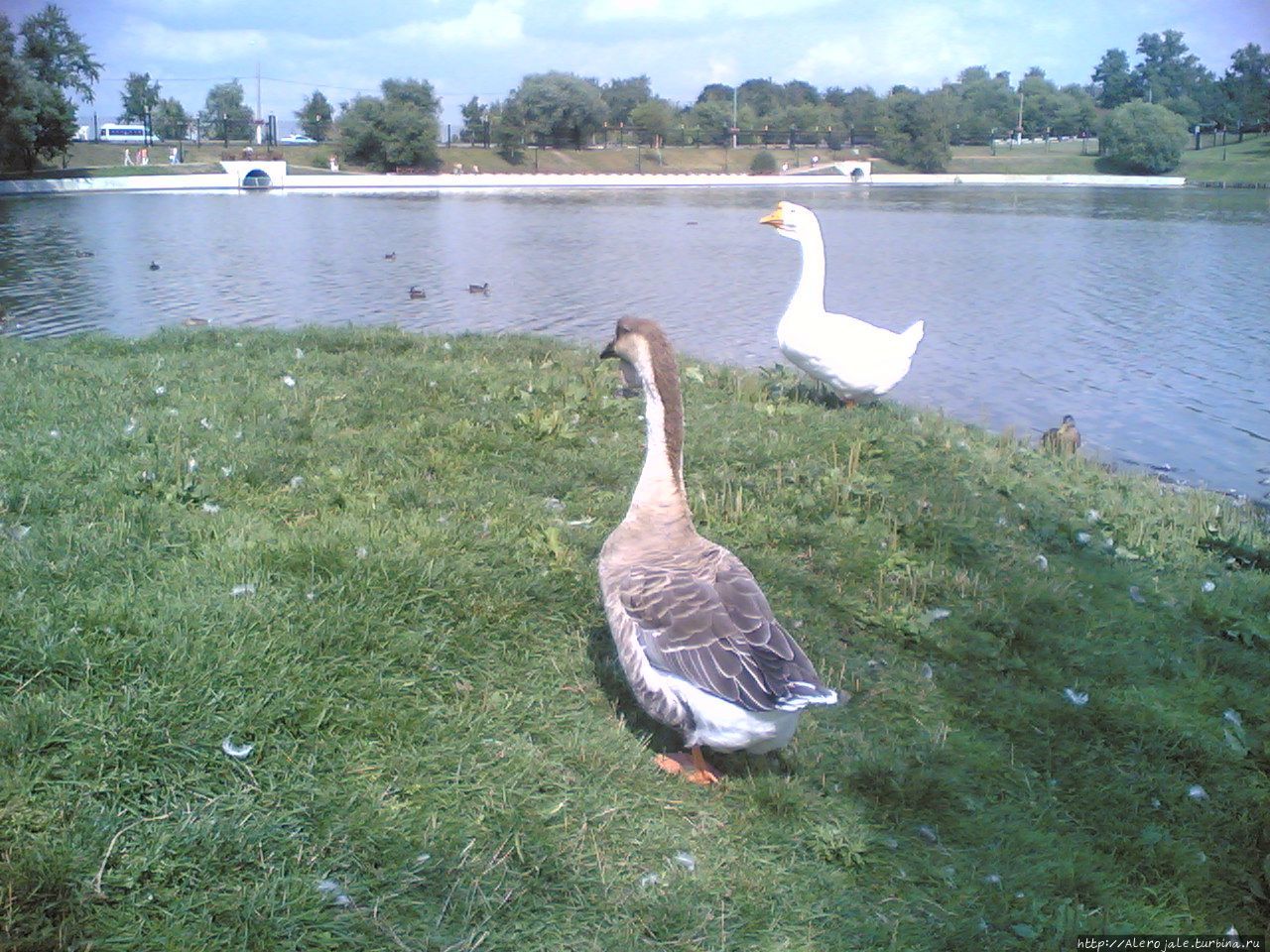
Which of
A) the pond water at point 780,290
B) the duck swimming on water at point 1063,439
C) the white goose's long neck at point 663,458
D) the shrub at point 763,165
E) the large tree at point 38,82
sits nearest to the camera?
the white goose's long neck at point 663,458

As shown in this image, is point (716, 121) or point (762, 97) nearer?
point (716, 121)

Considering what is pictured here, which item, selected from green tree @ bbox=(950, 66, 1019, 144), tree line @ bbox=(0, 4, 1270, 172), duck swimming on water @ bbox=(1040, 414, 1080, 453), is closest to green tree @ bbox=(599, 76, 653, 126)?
tree line @ bbox=(0, 4, 1270, 172)

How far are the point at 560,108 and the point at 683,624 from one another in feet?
345

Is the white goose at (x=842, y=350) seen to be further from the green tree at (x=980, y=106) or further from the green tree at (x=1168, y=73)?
the green tree at (x=980, y=106)

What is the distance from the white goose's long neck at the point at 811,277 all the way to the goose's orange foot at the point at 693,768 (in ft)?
19.8

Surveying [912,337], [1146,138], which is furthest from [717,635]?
[1146,138]

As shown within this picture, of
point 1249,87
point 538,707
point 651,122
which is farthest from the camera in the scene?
point 651,122

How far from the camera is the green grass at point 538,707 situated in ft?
10.4

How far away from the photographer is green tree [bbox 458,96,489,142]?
102 metres

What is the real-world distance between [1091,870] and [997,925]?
2.05 ft

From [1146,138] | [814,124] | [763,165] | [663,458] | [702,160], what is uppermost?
[814,124]

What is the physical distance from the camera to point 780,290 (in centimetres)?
2147

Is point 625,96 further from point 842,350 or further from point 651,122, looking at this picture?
point 842,350

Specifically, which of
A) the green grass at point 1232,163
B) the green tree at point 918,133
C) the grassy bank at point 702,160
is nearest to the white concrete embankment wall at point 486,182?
the green grass at point 1232,163
